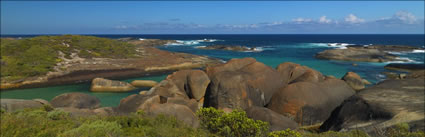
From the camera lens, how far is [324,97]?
66.1 ft

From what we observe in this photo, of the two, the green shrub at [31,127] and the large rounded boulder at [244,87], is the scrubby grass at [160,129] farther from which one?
the large rounded boulder at [244,87]

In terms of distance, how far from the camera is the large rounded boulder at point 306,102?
18938 millimetres

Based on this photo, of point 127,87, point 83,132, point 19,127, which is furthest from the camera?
point 127,87

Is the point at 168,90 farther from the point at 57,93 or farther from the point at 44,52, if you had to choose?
the point at 44,52

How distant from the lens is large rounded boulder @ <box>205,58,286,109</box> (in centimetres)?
1984

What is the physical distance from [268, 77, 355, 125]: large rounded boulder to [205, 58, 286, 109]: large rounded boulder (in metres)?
1.15

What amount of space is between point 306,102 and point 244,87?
443 centimetres

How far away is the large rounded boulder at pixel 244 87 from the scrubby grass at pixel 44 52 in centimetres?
3190

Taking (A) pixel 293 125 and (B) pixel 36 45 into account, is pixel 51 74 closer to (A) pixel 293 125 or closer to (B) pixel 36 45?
(B) pixel 36 45


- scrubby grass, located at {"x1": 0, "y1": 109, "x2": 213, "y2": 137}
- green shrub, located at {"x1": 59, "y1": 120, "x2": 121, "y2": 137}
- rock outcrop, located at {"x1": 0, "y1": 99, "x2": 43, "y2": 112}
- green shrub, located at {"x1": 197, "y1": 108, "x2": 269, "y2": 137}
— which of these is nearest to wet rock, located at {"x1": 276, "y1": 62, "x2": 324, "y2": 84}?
green shrub, located at {"x1": 197, "y1": 108, "x2": 269, "y2": 137}

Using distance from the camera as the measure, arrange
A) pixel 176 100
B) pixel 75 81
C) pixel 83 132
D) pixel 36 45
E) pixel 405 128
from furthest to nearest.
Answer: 1. pixel 36 45
2. pixel 75 81
3. pixel 176 100
4. pixel 405 128
5. pixel 83 132

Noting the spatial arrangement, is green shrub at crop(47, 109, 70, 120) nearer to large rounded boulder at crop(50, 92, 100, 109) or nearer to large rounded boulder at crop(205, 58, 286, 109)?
large rounded boulder at crop(50, 92, 100, 109)

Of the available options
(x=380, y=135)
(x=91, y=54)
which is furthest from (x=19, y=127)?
(x=91, y=54)

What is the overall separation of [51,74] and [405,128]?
43827 mm
